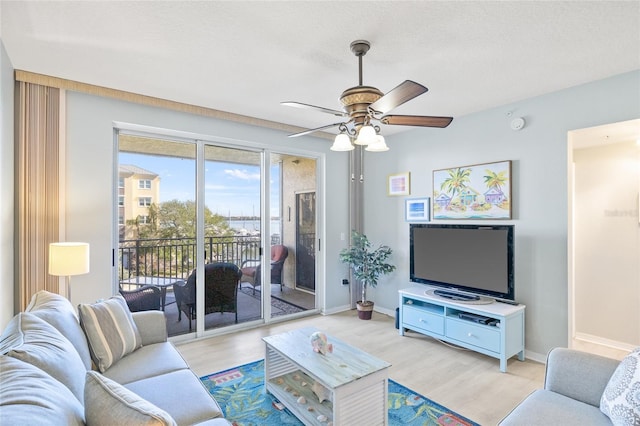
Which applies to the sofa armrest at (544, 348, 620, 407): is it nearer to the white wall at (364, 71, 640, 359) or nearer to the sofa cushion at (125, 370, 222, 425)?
the white wall at (364, 71, 640, 359)

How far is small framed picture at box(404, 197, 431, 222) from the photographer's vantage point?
4.16 metres

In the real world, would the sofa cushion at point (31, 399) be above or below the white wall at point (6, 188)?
below

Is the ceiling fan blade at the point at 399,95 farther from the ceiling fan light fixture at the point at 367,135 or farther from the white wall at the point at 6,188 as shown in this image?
the white wall at the point at 6,188

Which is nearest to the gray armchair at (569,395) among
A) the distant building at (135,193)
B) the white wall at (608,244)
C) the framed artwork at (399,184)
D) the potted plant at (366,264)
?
the white wall at (608,244)

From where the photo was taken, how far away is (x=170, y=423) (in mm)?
961

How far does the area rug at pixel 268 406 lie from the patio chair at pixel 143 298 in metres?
1.17

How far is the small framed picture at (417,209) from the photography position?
4.16 metres

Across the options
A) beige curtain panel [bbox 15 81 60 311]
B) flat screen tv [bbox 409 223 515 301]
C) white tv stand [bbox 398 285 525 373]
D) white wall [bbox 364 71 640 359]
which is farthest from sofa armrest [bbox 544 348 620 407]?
beige curtain panel [bbox 15 81 60 311]

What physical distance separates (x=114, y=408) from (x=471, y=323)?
10.1ft

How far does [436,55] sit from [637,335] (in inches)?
139

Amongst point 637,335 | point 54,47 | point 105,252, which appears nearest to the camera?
point 54,47

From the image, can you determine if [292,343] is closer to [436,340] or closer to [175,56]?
[436,340]

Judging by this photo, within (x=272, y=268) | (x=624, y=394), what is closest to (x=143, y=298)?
(x=272, y=268)

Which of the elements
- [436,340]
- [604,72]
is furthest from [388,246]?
[604,72]
